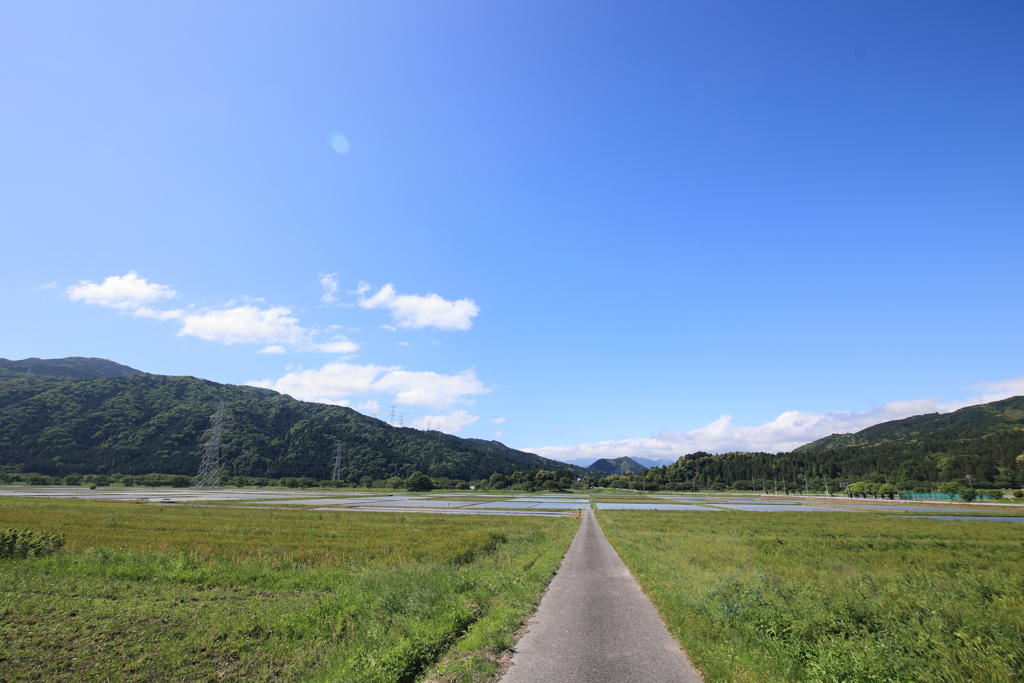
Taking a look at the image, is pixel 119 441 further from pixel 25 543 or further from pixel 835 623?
pixel 835 623

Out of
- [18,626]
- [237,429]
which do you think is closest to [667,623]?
[18,626]

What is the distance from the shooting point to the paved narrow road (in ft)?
26.5

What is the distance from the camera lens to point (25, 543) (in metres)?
18.7

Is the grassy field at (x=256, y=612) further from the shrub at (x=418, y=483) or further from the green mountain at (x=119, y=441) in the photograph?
the green mountain at (x=119, y=441)

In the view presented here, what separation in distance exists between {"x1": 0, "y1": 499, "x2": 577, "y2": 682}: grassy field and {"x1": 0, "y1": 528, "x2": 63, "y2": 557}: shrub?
1020 millimetres

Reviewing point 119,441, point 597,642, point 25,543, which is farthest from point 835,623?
point 119,441

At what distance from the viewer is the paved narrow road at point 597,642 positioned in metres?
8.08

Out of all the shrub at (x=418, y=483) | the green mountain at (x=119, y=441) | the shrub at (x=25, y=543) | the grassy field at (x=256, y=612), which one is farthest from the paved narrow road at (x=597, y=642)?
the green mountain at (x=119, y=441)

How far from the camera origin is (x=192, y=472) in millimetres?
161250

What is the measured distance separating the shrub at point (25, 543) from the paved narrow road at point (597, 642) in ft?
76.4

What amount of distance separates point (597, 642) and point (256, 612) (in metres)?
10.4

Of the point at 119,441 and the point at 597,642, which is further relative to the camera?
the point at 119,441

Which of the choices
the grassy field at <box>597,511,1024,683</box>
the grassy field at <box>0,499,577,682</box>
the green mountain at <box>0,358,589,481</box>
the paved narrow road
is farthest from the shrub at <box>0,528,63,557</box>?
the green mountain at <box>0,358,589,481</box>

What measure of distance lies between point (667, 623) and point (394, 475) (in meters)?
206
